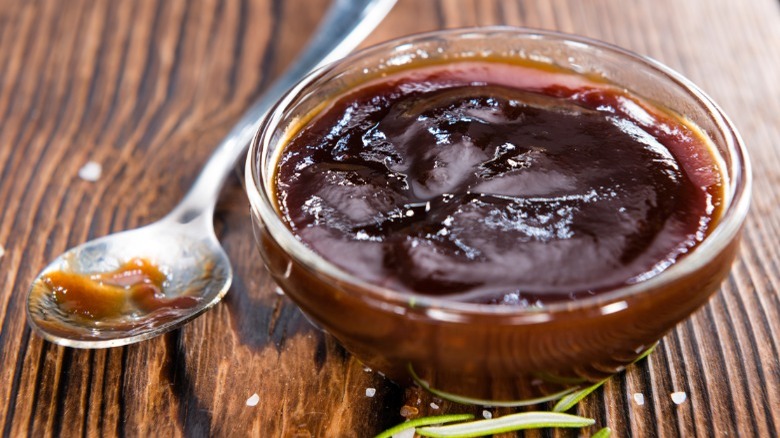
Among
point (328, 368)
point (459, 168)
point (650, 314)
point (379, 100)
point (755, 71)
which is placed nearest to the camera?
point (650, 314)

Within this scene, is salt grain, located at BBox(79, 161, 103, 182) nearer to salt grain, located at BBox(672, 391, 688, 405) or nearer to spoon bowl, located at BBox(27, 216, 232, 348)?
spoon bowl, located at BBox(27, 216, 232, 348)

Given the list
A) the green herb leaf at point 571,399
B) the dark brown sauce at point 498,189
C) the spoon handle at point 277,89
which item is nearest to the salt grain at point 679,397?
the green herb leaf at point 571,399

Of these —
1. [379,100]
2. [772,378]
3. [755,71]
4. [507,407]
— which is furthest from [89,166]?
[755,71]

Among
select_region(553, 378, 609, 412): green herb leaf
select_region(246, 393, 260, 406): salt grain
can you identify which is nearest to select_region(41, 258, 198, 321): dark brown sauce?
select_region(246, 393, 260, 406): salt grain

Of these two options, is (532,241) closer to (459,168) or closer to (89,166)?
(459,168)

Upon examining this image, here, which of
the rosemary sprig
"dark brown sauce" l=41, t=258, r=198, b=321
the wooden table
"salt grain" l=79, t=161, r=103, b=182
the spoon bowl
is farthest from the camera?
"salt grain" l=79, t=161, r=103, b=182

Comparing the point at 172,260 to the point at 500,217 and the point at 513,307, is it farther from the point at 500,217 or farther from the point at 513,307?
the point at 513,307
